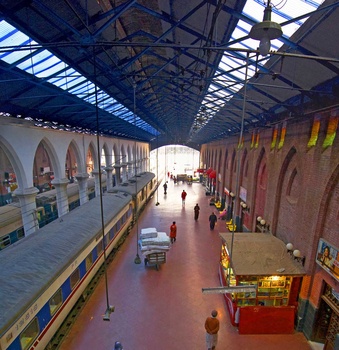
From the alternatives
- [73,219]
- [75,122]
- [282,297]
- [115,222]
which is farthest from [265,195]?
[75,122]

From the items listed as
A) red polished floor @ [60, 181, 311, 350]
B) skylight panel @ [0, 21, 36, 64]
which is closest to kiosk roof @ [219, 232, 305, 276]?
red polished floor @ [60, 181, 311, 350]

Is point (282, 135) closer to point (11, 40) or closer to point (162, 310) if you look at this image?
point (162, 310)

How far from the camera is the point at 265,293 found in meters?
7.15

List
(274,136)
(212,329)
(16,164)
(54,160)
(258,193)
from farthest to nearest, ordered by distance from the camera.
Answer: (54,160) < (258,193) < (274,136) < (16,164) < (212,329)

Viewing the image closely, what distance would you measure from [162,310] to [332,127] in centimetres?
740

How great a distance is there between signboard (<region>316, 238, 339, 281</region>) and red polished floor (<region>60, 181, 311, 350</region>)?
249cm

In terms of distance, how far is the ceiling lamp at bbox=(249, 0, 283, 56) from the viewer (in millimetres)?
2162

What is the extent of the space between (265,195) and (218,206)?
30.9ft

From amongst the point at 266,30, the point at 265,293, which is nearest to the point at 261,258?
the point at 265,293

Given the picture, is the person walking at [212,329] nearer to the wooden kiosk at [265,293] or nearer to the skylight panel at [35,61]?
the wooden kiosk at [265,293]

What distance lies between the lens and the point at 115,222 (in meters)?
11.0

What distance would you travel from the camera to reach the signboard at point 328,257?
5.57 metres

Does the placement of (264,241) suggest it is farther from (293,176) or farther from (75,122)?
(75,122)

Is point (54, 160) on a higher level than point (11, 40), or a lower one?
lower
